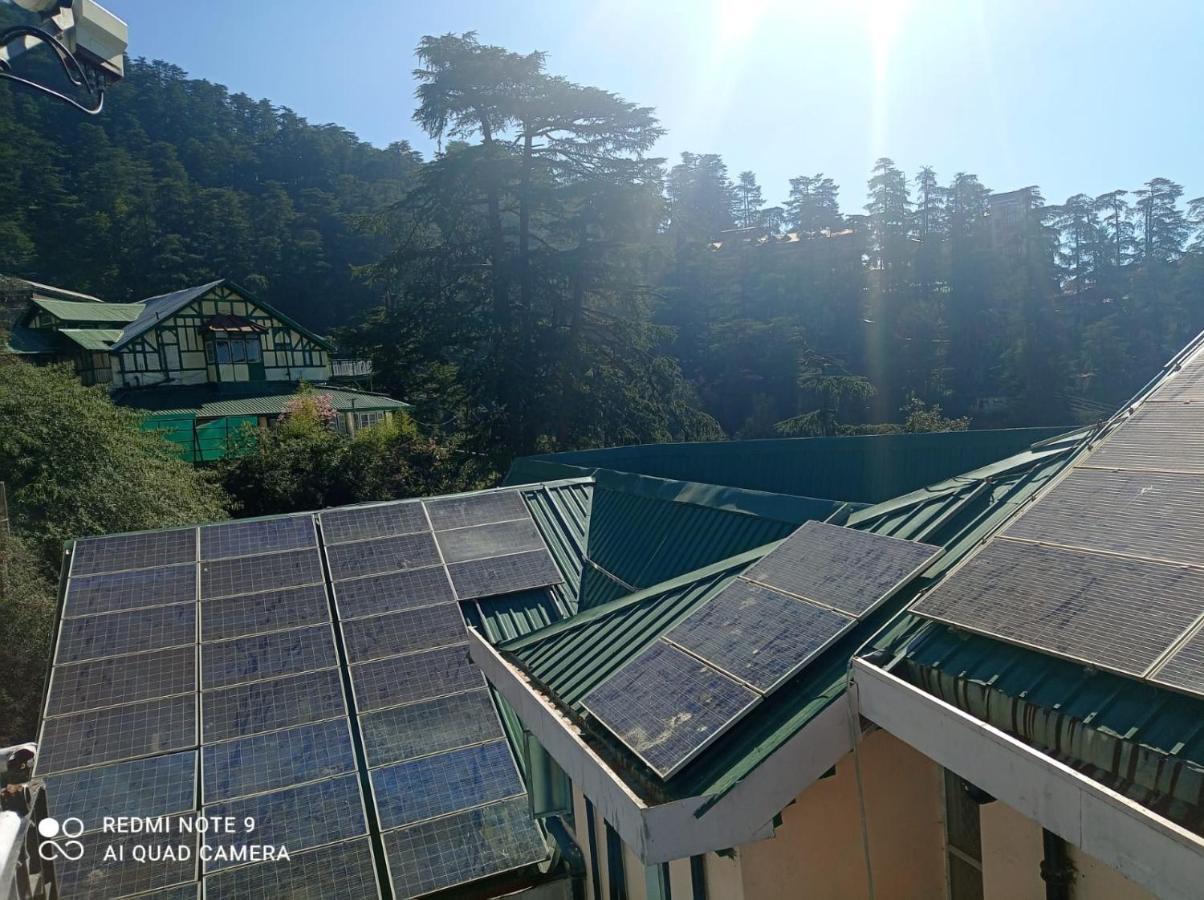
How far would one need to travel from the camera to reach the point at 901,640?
403 centimetres

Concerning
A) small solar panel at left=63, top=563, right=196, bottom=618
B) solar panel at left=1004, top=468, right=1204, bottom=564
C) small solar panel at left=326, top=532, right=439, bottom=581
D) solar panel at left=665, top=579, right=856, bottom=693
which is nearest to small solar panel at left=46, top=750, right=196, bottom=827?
small solar panel at left=63, top=563, right=196, bottom=618

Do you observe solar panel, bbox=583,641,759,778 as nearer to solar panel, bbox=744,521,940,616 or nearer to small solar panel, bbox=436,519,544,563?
solar panel, bbox=744,521,940,616

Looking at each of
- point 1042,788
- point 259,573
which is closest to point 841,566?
point 1042,788

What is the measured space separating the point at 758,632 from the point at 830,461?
7231 millimetres

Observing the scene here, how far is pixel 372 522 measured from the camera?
989 cm

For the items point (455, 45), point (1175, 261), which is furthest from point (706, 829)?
point (1175, 261)

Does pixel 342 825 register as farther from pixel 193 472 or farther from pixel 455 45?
pixel 455 45

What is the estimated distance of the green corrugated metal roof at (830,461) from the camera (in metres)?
9.74

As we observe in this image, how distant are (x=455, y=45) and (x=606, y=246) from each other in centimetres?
779

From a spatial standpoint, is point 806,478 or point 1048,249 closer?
point 806,478

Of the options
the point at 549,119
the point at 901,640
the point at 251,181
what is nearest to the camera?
the point at 901,640

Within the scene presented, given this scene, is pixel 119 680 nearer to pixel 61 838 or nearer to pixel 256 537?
pixel 61 838

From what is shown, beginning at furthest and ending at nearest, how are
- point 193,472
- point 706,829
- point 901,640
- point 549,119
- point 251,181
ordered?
point 251,181, point 549,119, point 193,472, point 901,640, point 706,829

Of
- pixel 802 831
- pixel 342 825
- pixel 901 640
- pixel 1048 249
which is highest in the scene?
pixel 1048 249
